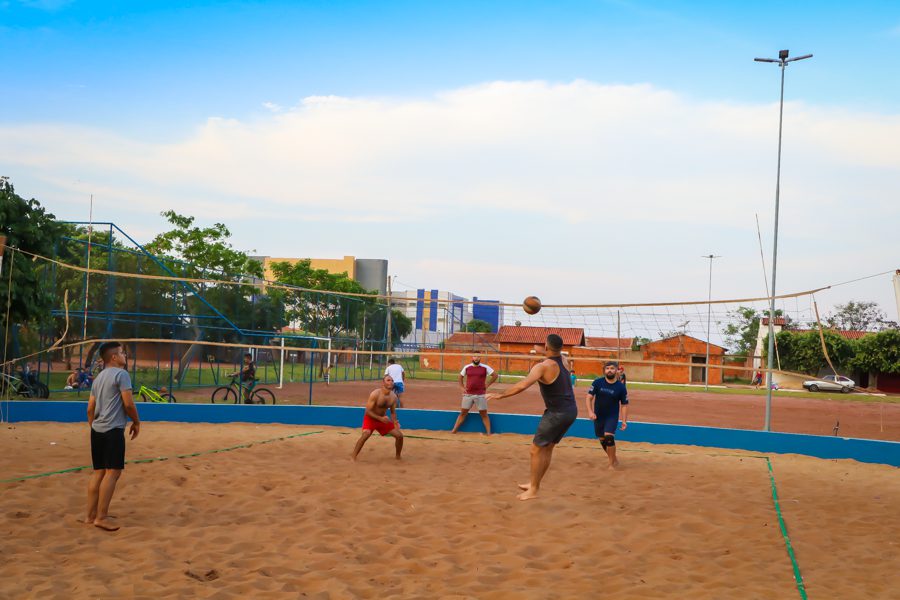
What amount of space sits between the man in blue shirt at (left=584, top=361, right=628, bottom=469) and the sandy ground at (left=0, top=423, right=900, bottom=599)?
1.10 feet

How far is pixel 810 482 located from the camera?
918 cm

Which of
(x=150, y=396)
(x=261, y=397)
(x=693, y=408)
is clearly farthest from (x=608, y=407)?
(x=693, y=408)

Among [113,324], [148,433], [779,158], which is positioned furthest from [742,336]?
[148,433]

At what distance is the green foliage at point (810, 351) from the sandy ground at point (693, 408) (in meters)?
15.2

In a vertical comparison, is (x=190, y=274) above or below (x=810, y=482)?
above

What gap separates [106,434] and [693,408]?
68.4 feet

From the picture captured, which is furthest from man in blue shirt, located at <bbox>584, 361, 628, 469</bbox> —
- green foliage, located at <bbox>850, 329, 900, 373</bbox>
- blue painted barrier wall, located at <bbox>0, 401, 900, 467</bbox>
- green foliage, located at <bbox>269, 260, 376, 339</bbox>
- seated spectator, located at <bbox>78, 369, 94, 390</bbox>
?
green foliage, located at <bbox>850, 329, 900, 373</bbox>

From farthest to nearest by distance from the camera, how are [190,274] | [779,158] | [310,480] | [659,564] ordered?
[190,274]
[779,158]
[310,480]
[659,564]

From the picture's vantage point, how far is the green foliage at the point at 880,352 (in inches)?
1725

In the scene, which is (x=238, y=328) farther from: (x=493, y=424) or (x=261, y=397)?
(x=493, y=424)

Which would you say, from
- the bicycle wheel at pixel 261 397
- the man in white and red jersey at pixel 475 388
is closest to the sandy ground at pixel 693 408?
the bicycle wheel at pixel 261 397

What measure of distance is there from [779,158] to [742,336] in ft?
137

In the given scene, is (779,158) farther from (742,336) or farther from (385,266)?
(385,266)

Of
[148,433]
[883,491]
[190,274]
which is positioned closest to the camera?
[883,491]
